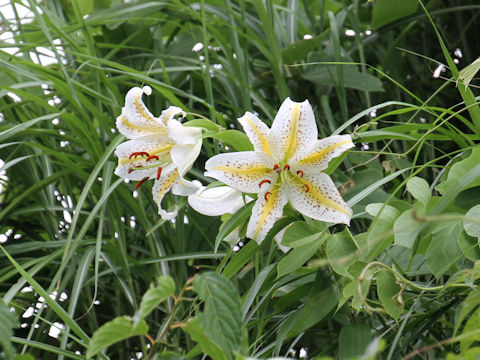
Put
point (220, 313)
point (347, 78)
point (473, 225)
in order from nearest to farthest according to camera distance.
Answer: point (220, 313) → point (473, 225) → point (347, 78)

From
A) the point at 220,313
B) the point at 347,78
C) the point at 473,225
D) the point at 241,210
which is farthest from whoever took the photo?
→ the point at 347,78

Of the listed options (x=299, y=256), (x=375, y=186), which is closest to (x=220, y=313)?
(x=299, y=256)

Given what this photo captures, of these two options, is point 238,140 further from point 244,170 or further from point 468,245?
point 468,245

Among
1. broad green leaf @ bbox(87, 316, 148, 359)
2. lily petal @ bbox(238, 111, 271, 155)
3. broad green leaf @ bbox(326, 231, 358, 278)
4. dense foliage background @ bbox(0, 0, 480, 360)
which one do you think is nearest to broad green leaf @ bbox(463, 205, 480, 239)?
dense foliage background @ bbox(0, 0, 480, 360)

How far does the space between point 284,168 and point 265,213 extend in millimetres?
55

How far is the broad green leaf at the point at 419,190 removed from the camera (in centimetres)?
65

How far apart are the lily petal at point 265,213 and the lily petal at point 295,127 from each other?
0.17 feet

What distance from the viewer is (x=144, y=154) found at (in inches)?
29.7

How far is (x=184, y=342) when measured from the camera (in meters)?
1.08

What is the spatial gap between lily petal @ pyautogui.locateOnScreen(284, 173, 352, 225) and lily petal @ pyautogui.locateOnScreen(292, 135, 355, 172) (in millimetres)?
13

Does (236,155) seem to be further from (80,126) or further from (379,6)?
(379,6)

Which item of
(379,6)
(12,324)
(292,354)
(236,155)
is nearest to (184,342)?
(292,354)

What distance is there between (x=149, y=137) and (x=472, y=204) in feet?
1.20

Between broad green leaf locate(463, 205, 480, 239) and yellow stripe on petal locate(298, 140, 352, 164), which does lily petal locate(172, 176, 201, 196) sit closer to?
yellow stripe on petal locate(298, 140, 352, 164)
